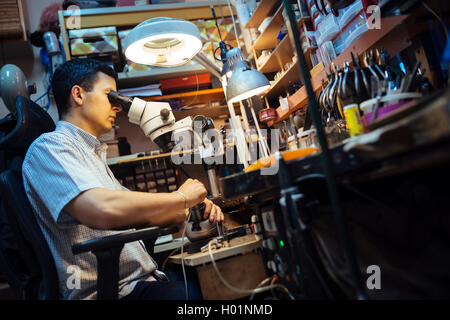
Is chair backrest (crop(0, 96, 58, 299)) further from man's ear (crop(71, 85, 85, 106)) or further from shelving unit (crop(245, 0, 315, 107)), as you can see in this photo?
shelving unit (crop(245, 0, 315, 107))

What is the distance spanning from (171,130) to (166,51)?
1.28ft

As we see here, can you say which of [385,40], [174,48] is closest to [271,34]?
[174,48]

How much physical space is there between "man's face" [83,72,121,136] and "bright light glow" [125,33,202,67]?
0.56 feet

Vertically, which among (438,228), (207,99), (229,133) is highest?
(207,99)

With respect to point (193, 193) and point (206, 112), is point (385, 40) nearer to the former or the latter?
point (193, 193)

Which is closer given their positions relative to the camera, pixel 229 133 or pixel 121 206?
pixel 121 206

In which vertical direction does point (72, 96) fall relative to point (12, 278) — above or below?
above

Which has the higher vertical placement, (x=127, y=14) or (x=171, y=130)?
A: (x=127, y=14)

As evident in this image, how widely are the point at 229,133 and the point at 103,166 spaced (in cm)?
129

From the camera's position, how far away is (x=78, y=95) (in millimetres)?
1425
